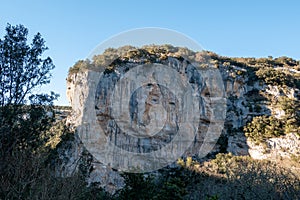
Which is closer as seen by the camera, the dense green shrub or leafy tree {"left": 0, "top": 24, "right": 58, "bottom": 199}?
leafy tree {"left": 0, "top": 24, "right": 58, "bottom": 199}

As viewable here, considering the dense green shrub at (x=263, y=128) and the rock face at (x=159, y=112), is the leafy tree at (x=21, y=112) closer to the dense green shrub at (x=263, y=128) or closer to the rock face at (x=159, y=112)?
the rock face at (x=159, y=112)

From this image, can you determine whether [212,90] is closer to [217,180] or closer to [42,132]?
[217,180]

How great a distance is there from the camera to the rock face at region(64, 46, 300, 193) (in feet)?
67.9

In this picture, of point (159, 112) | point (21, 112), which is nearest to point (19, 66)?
point (21, 112)

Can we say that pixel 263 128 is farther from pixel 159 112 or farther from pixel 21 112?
pixel 21 112

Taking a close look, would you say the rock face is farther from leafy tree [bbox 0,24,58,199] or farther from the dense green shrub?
leafy tree [bbox 0,24,58,199]

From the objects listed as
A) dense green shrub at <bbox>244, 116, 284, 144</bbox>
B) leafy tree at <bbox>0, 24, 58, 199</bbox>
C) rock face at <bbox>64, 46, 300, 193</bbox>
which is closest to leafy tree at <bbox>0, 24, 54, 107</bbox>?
leafy tree at <bbox>0, 24, 58, 199</bbox>

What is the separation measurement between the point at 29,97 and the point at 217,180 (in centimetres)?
1030

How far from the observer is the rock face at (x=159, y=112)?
20703 mm

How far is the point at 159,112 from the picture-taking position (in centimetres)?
2298

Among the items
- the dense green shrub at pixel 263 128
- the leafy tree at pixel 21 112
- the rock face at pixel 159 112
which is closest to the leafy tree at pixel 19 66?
the leafy tree at pixel 21 112

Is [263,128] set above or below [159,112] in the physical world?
below

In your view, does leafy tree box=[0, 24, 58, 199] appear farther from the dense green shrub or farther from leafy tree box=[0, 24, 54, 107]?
the dense green shrub

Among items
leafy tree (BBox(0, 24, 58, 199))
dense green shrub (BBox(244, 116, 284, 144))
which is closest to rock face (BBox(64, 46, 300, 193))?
dense green shrub (BBox(244, 116, 284, 144))
